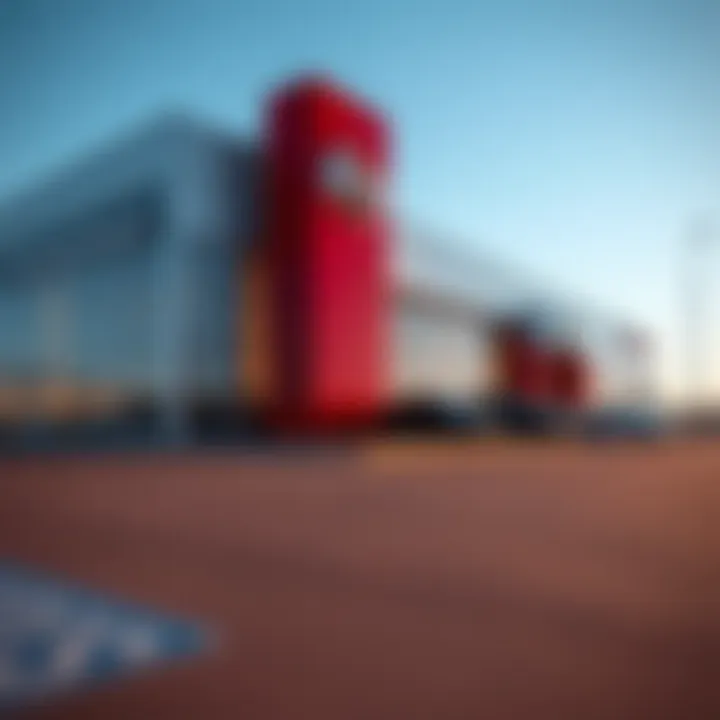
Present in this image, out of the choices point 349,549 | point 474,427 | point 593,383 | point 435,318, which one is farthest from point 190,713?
point 593,383

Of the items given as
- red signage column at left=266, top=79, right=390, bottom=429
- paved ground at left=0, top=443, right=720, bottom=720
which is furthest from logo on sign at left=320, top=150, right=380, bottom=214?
paved ground at left=0, top=443, right=720, bottom=720

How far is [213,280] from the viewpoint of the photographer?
6293 mm

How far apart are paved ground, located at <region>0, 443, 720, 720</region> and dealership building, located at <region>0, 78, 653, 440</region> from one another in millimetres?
2811

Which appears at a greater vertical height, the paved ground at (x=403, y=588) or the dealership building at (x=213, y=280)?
the dealership building at (x=213, y=280)

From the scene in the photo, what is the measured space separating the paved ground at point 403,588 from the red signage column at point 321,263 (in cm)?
259

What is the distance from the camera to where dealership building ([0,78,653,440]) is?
18.8 feet

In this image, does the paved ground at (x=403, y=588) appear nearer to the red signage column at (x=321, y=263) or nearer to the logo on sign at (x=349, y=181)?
the red signage column at (x=321, y=263)

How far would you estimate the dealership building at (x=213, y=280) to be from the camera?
226 inches

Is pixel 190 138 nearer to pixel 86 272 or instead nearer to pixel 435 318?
pixel 86 272

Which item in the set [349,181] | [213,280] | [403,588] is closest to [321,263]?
[349,181]

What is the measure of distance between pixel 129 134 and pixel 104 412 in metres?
2.50

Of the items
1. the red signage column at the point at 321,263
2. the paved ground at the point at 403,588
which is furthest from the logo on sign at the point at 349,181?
the paved ground at the point at 403,588

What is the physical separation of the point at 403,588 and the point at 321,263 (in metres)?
4.65

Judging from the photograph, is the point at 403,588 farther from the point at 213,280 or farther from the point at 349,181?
the point at 213,280
